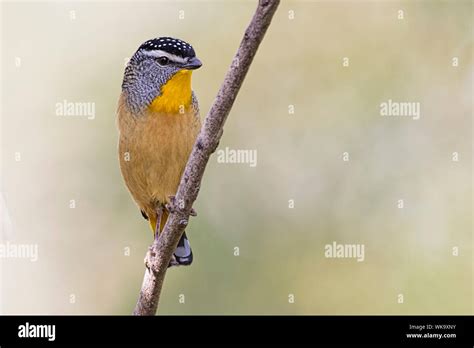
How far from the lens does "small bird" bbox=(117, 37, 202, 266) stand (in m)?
6.20

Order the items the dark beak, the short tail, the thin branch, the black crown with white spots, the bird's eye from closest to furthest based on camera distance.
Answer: the thin branch → the dark beak → the black crown with white spots → the bird's eye → the short tail

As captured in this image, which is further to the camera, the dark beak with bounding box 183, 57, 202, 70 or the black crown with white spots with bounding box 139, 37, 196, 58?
the black crown with white spots with bounding box 139, 37, 196, 58

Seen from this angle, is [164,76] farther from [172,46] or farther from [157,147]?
[157,147]

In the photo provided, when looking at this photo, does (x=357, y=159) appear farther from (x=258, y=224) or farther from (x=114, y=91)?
(x=114, y=91)

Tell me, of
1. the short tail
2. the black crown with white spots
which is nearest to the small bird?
the black crown with white spots

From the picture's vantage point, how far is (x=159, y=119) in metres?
6.22

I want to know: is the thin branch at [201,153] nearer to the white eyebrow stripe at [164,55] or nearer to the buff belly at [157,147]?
the buff belly at [157,147]

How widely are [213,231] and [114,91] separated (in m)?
2.11

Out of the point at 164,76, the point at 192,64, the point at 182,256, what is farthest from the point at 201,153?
the point at 182,256

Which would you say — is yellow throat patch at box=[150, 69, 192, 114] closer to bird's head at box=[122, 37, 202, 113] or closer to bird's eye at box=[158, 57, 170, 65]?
bird's head at box=[122, 37, 202, 113]

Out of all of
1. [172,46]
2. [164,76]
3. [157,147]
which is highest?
[172,46]

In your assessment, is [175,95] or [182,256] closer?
[175,95]

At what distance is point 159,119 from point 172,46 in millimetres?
616
